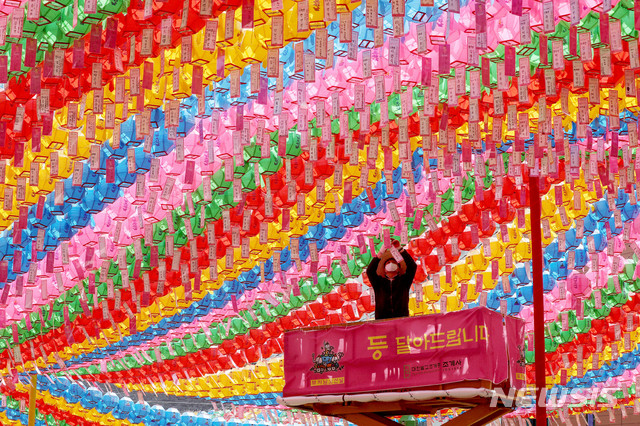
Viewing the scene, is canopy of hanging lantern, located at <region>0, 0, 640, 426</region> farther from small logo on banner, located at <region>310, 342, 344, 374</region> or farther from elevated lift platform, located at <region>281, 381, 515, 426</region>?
small logo on banner, located at <region>310, 342, 344, 374</region>

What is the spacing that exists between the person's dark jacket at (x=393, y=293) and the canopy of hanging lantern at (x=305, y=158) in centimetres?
98

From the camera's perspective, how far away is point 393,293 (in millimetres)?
7527

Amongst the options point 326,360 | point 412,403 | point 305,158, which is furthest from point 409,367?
point 305,158

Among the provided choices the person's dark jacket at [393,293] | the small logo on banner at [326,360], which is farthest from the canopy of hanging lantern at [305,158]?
the small logo on banner at [326,360]

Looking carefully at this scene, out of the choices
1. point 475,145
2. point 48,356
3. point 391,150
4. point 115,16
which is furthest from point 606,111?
point 48,356

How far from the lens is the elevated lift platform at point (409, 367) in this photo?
6383mm

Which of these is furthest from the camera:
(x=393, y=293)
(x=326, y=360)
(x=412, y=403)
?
(x=393, y=293)

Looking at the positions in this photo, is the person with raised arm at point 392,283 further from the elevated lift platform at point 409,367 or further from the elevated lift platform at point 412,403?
the elevated lift platform at point 412,403

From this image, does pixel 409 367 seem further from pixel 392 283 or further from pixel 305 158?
pixel 305 158

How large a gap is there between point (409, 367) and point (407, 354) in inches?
3.6

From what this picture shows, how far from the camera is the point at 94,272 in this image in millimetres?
12430

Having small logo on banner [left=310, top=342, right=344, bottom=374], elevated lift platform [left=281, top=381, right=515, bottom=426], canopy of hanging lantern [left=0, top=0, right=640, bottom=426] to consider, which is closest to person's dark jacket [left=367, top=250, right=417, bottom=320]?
small logo on banner [left=310, top=342, right=344, bottom=374]

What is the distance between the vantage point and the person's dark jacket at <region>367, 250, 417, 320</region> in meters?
7.45

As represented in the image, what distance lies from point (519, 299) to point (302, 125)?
6.56m
